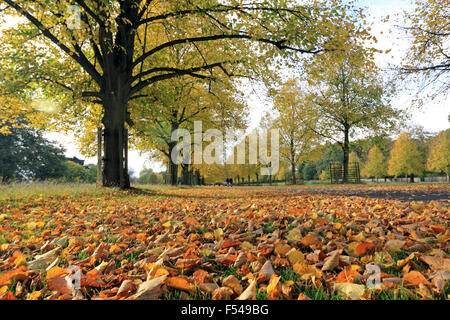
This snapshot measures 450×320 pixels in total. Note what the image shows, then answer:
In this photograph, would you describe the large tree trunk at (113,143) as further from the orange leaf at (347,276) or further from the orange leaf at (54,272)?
the orange leaf at (347,276)

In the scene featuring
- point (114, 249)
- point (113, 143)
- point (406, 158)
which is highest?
point (406, 158)

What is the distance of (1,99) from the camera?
10.5 metres

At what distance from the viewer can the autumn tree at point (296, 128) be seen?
926 inches

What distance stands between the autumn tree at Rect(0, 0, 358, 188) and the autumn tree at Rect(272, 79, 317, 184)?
40.9 ft

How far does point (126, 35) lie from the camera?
896cm

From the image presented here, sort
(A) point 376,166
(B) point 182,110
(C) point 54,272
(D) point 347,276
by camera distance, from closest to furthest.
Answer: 1. (D) point 347,276
2. (C) point 54,272
3. (B) point 182,110
4. (A) point 376,166

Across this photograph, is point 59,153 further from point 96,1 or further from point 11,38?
point 96,1

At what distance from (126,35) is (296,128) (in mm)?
22346

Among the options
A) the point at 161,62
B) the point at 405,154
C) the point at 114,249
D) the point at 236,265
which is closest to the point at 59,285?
the point at 114,249

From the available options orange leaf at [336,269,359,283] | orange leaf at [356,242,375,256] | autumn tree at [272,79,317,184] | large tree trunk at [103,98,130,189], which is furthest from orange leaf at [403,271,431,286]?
autumn tree at [272,79,317,184]

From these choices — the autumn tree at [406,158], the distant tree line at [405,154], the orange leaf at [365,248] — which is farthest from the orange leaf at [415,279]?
the autumn tree at [406,158]

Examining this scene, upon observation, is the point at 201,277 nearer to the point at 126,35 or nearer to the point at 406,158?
the point at 126,35
